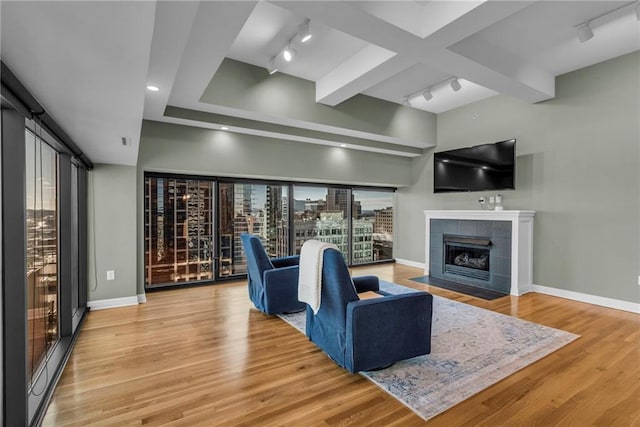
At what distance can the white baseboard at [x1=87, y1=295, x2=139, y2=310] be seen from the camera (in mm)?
4082

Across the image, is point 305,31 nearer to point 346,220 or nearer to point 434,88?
point 434,88

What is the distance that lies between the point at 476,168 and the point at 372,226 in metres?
2.62

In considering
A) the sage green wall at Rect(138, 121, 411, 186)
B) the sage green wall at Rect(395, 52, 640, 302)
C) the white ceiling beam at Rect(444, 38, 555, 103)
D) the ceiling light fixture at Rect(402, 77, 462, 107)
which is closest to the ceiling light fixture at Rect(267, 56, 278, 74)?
the sage green wall at Rect(138, 121, 411, 186)

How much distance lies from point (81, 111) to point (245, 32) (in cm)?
198

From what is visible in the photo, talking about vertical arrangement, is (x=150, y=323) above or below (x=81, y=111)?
below

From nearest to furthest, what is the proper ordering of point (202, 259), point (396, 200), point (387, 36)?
point (387, 36), point (202, 259), point (396, 200)

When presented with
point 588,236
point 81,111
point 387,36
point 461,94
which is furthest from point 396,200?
point 81,111

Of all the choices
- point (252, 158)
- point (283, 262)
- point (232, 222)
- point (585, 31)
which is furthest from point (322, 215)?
point (585, 31)

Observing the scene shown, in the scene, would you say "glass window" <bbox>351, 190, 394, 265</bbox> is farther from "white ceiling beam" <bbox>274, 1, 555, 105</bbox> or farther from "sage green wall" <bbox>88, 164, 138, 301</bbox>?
"sage green wall" <bbox>88, 164, 138, 301</bbox>

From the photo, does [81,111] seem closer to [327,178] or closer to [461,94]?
[327,178]

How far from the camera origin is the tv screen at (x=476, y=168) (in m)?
5.14

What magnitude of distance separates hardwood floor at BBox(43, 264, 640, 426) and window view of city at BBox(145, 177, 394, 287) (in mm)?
1601

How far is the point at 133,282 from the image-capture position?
434cm

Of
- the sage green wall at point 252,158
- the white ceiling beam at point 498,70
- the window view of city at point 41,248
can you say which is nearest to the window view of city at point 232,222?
the sage green wall at point 252,158
